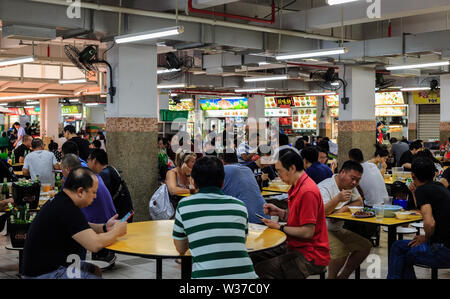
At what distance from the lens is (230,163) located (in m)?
6.11

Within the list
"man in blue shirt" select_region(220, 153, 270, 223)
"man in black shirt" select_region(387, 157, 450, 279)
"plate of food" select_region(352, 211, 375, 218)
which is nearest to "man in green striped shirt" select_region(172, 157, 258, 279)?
"man in blue shirt" select_region(220, 153, 270, 223)

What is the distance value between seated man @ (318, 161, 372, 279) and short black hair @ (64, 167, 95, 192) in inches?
90.3

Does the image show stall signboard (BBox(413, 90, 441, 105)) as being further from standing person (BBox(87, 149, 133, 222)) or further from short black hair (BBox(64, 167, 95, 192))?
short black hair (BBox(64, 167, 95, 192))

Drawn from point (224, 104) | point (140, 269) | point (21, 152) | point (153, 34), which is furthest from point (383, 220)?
point (224, 104)

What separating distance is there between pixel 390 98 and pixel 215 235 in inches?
849

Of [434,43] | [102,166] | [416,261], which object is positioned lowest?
[416,261]

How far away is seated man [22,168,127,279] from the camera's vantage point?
349 cm

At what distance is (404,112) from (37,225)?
2203cm

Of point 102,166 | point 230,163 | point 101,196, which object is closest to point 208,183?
point 101,196

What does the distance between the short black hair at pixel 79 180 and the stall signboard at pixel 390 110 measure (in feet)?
70.4

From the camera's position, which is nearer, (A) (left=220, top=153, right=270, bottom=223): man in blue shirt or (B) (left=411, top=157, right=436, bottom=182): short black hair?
(B) (left=411, top=157, right=436, bottom=182): short black hair

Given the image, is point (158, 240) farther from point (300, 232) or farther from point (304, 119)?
point (304, 119)
